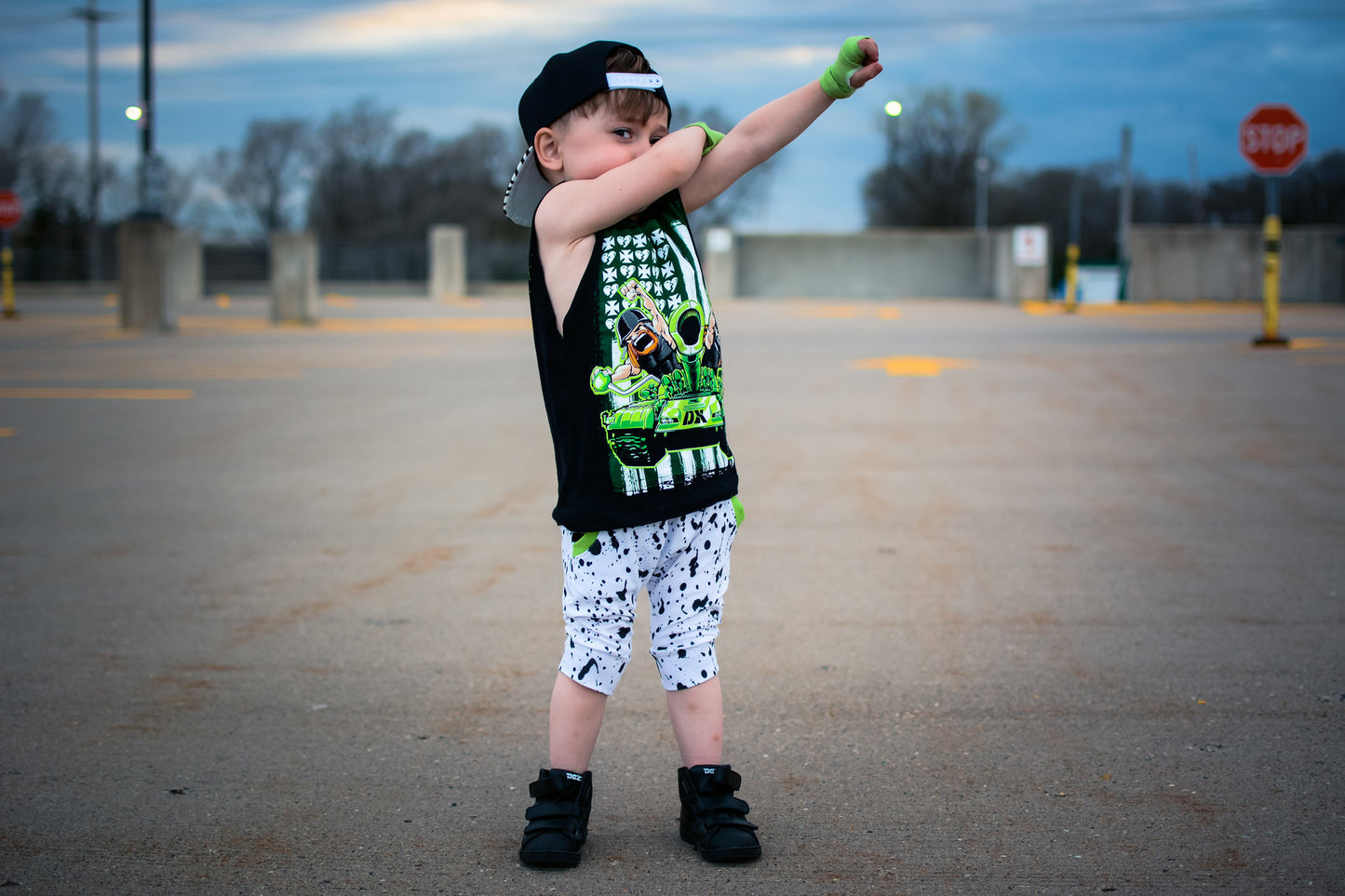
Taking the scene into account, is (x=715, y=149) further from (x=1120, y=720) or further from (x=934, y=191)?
(x=934, y=191)

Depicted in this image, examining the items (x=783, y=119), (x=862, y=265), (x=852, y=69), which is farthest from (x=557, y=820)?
(x=862, y=265)

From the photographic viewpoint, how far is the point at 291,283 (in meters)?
21.5

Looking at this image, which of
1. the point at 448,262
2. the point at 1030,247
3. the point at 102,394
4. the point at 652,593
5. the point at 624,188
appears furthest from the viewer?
the point at 448,262

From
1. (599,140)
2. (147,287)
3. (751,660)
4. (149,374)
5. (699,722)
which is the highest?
(147,287)

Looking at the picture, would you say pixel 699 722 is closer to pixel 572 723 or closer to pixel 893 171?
pixel 572 723

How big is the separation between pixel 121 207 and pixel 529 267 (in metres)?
62.4

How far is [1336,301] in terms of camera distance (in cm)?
3117

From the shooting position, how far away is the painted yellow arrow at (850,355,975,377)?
1193 centimetres

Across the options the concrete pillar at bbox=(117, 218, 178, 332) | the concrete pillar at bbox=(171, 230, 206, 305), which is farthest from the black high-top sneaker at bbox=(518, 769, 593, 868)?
the concrete pillar at bbox=(171, 230, 206, 305)

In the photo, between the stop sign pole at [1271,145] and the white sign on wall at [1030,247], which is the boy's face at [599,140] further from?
the white sign on wall at [1030,247]

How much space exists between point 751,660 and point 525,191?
174cm

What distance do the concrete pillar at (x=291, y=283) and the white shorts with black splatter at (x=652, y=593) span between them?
20130 millimetres

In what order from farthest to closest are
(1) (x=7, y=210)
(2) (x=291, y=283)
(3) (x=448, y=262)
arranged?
(3) (x=448, y=262) → (1) (x=7, y=210) → (2) (x=291, y=283)

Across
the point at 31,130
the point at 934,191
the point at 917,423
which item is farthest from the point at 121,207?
the point at 917,423
